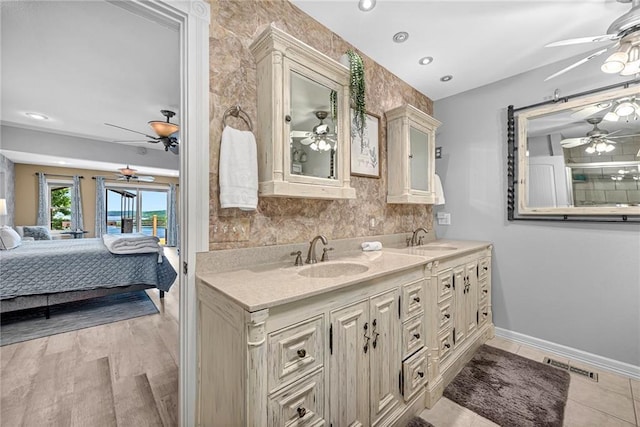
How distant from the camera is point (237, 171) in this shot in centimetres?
129

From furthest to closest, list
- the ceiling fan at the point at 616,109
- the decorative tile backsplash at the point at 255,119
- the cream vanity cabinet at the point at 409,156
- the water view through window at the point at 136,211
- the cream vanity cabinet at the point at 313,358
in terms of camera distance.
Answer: the water view through window at the point at 136,211 → the cream vanity cabinet at the point at 409,156 → the ceiling fan at the point at 616,109 → the decorative tile backsplash at the point at 255,119 → the cream vanity cabinet at the point at 313,358

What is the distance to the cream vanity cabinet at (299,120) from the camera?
4.48 ft

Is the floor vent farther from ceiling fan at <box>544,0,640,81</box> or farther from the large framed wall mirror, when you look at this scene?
ceiling fan at <box>544,0,640,81</box>

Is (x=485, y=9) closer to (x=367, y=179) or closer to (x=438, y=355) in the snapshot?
(x=367, y=179)

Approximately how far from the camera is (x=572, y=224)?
6.99ft

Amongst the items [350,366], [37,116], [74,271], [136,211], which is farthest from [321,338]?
[136,211]

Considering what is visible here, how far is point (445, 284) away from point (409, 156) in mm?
1125

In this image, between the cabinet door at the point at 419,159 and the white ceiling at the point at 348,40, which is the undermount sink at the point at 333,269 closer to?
the cabinet door at the point at 419,159

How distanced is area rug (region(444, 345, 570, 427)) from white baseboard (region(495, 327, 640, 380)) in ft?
0.98

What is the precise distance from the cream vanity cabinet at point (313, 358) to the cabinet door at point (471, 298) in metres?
0.88

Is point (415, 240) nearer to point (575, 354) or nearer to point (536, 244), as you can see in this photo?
point (536, 244)

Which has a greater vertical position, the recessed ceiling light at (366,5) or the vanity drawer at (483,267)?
the recessed ceiling light at (366,5)

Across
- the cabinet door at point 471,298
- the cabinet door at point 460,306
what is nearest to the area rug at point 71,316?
the cabinet door at point 460,306

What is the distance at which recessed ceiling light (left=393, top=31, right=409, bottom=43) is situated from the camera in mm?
1896
